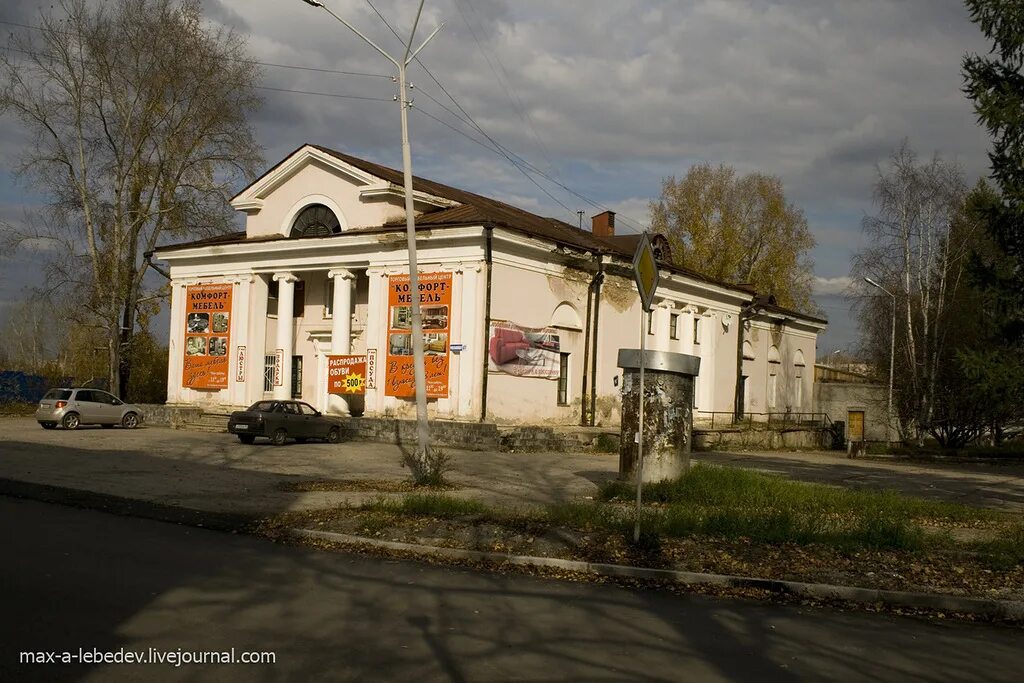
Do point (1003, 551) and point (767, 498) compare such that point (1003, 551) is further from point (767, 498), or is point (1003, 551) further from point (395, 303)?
point (395, 303)

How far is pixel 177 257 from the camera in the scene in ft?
136

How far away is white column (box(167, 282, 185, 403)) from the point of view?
4138cm

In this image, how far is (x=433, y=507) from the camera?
41.6 ft

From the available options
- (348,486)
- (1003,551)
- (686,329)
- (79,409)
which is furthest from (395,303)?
(1003,551)

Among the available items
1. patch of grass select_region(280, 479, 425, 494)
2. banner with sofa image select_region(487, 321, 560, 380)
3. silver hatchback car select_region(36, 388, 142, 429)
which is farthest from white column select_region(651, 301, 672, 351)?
patch of grass select_region(280, 479, 425, 494)

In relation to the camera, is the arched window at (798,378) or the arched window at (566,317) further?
the arched window at (798,378)

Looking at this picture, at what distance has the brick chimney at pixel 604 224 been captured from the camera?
51.2 meters

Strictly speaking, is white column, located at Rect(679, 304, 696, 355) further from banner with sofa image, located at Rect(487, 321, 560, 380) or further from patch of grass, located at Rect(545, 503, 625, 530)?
patch of grass, located at Rect(545, 503, 625, 530)

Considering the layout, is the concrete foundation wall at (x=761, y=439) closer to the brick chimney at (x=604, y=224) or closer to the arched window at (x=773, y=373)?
the arched window at (x=773, y=373)

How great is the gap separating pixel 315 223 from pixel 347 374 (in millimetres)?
6690

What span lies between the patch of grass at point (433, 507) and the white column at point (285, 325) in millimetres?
26390

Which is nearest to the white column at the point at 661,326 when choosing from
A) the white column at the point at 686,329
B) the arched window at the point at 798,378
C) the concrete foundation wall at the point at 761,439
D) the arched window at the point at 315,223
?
the white column at the point at 686,329

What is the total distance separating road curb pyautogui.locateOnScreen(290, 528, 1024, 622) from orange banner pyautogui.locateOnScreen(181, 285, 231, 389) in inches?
1230

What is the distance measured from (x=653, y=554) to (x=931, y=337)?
117 feet
